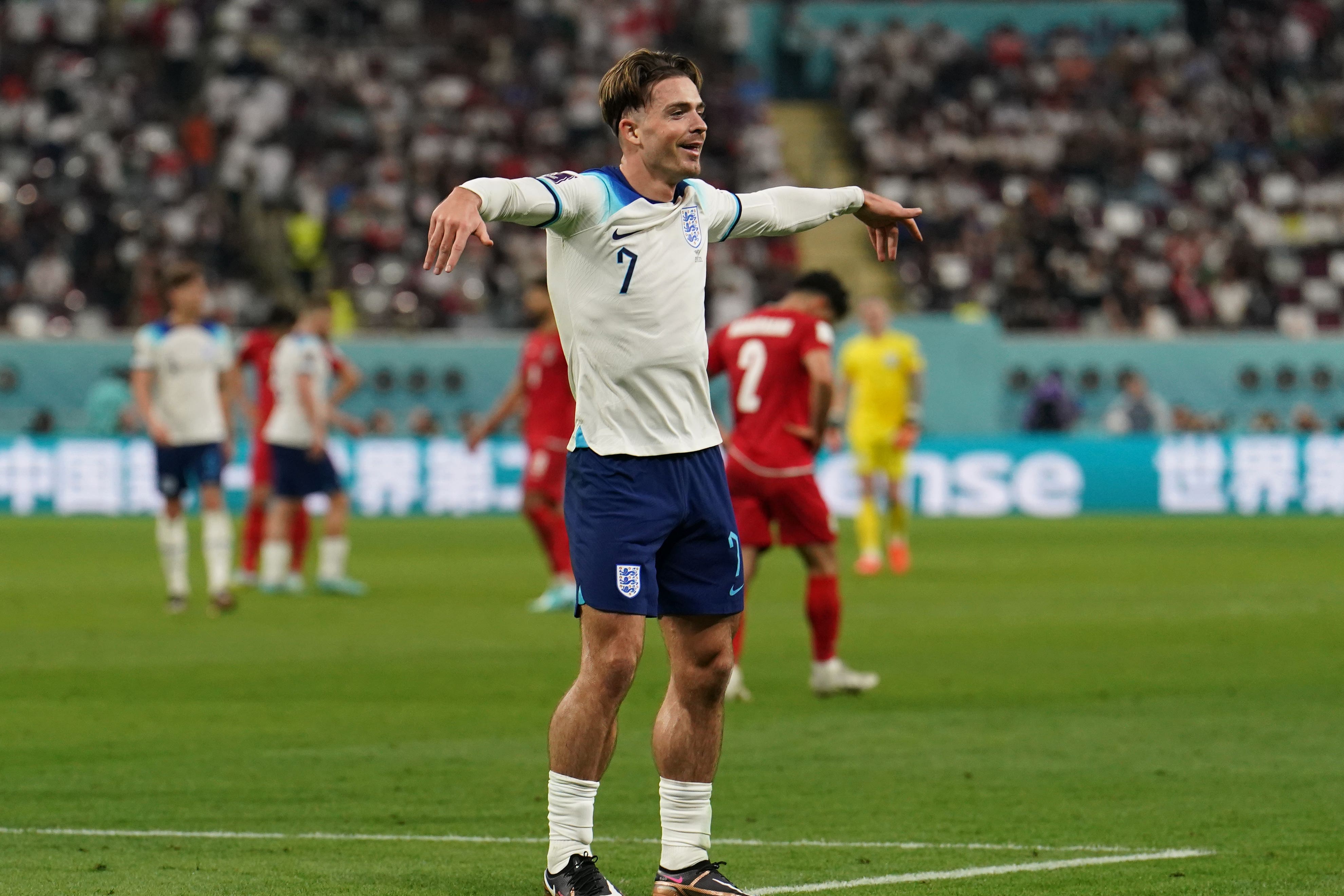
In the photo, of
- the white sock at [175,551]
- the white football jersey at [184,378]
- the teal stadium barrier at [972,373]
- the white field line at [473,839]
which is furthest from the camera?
the teal stadium barrier at [972,373]

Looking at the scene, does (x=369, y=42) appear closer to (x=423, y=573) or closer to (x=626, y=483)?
(x=423, y=573)

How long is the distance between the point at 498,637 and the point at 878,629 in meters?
2.63

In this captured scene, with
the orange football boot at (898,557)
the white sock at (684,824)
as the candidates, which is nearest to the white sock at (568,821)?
the white sock at (684,824)

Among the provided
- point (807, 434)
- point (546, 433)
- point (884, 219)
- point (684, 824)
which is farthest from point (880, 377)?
point (684, 824)

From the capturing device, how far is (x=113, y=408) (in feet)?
94.3

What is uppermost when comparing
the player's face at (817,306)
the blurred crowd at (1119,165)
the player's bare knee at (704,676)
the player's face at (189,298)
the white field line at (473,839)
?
the blurred crowd at (1119,165)

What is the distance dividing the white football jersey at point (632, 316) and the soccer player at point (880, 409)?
45.5ft

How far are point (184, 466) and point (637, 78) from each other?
399 inches

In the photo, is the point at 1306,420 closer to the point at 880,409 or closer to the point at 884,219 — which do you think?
the point at 880,409

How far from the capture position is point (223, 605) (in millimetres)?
15680

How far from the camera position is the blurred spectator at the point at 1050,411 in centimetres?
3216

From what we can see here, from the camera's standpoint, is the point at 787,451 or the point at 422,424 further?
the point at 422,424

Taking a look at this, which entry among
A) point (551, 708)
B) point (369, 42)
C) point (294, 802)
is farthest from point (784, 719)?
point (369, 42)

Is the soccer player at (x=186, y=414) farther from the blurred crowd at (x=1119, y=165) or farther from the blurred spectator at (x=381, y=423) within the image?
the blurred crowd at (x=1119, y=165)
